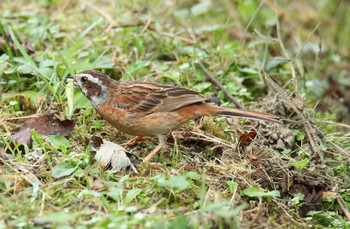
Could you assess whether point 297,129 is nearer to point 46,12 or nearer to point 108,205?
point 108,205

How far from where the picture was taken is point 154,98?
6.41 m

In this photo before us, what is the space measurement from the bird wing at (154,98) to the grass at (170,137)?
0.35 m

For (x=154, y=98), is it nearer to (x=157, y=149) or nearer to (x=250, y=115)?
(x=157, y=149)

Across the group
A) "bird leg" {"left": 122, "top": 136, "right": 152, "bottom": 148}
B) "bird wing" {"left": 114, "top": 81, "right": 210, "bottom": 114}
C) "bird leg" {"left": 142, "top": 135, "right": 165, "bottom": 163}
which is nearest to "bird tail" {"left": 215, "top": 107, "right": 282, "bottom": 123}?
"bird wing" {"left": 114, "top": 81, "right": 210, "bottom": 114}

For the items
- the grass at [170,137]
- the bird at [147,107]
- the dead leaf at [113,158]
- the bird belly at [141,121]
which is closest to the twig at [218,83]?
the grass at [170,137]

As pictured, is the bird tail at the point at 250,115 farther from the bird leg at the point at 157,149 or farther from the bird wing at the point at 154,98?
the bird leg at the point at 157,149

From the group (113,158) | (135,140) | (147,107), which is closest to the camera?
(113,158)

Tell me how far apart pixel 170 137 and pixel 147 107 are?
0.40 metres

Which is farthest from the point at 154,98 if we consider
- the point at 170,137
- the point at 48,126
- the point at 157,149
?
the point at 48,126

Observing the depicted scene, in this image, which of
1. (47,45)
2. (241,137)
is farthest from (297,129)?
(47,45)

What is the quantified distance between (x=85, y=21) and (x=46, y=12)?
63 centimetres

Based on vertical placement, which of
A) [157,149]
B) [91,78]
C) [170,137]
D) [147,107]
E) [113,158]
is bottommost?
[170,137]

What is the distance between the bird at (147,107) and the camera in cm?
627

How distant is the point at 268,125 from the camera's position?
665 centimetres
